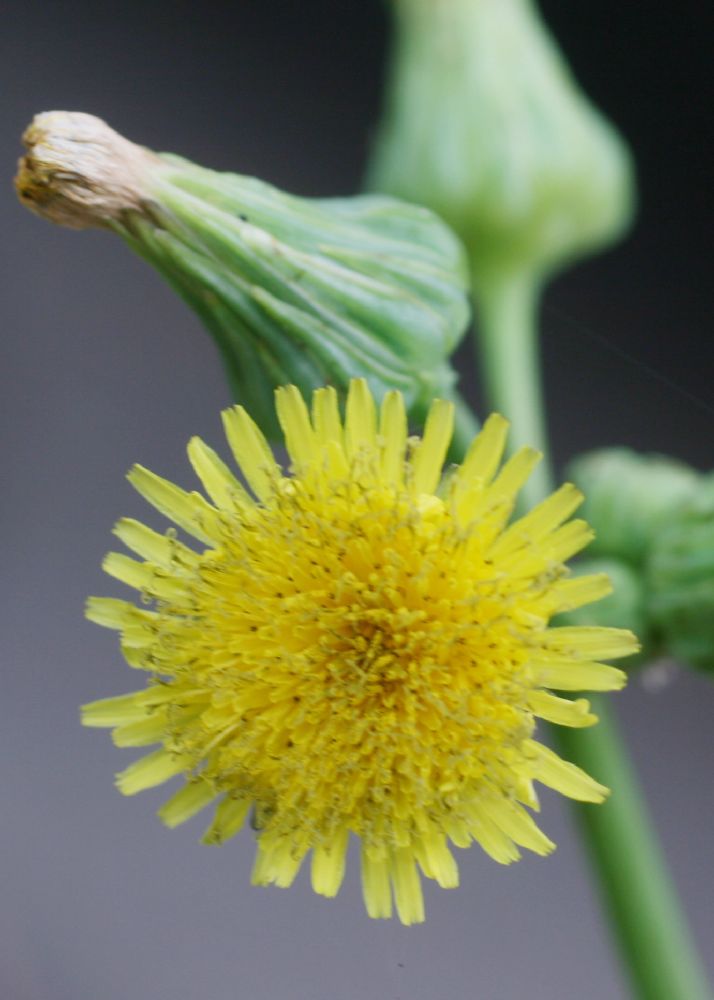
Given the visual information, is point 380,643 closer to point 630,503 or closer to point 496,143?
point 630,503

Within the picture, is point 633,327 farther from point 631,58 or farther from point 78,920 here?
point 78,920

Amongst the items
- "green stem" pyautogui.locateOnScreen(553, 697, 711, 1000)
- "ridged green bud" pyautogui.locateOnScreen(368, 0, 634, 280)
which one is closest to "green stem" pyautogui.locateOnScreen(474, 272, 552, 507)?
"ridged green bud" pyautogui.locateOnScreen(368, 0, 634, 280)

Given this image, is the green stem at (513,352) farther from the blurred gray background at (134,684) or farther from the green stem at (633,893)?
the green stem at (633,893)

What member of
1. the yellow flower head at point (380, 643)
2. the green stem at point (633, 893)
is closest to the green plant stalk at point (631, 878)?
the green stem at point (633, 893)

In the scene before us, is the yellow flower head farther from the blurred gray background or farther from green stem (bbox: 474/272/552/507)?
green stem (bbox: 474/272/552/507)

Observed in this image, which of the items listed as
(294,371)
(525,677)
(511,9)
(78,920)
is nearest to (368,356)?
(294,371)

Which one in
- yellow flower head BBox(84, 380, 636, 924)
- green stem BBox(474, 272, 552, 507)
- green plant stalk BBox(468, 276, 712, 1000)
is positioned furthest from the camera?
green stem BBox(474, 272, 552, 507)

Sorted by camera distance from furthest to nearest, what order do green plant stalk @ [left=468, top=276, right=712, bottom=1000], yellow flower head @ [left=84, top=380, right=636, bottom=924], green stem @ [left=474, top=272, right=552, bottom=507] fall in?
green stem @ [left=474, top=272, right=552, bottom=507] → green plant stalk @ [left=468, top=276, right=712, bottom=1000] → yellow flower head @ [left=84, top=380, right=636, bottom=924]
